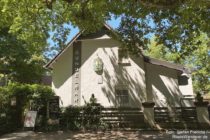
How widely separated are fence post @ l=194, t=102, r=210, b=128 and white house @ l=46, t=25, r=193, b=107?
3.71 m

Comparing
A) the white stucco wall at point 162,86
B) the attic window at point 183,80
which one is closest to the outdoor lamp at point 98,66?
the white stucco wall at point 162,86

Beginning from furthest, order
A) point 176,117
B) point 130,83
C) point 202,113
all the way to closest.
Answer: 1. point 130,83
2. point 176,117
3. point 202,113

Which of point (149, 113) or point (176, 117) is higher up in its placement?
point (149, 113)

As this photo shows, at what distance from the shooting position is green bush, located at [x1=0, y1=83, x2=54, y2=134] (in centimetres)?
1510

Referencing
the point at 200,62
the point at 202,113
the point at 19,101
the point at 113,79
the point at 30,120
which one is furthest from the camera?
the point at 200,62

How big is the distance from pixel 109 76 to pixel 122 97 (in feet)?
6.47

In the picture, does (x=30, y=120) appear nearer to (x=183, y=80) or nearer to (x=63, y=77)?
(x=63, y=77)

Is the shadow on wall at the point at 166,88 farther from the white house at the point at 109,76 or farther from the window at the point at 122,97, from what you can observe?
the window at the point at 122,97

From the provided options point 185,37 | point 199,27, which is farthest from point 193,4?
point 185,37

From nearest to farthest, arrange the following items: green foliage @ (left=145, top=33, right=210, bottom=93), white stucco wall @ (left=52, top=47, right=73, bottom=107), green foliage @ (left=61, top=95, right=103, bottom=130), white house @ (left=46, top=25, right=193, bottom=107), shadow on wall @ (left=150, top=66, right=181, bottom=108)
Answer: green foliage @ (left=61, top=95, right=103, bottom=130)
white house @ (left=46, top=25, right=193, bottom=107)
shadow on wall @ (left=150, top=66, right=181, bottom=108)
white stucco wall @ (left=52, top=47, right=73, bottom=107)
green foliage @ (left=145, top=33, right=210, bottom=93)

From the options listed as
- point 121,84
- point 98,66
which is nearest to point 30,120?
point 98,66

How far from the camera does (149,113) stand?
51.7ft

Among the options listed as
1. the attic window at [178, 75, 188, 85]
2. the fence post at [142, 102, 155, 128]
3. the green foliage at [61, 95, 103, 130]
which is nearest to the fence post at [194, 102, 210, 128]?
the fence post at [142, 102, 155, 128]

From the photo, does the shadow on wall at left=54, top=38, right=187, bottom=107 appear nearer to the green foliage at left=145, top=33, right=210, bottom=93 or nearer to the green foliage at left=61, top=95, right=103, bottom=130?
the green foliage at left=61, top=95, right=103, bottom=130
